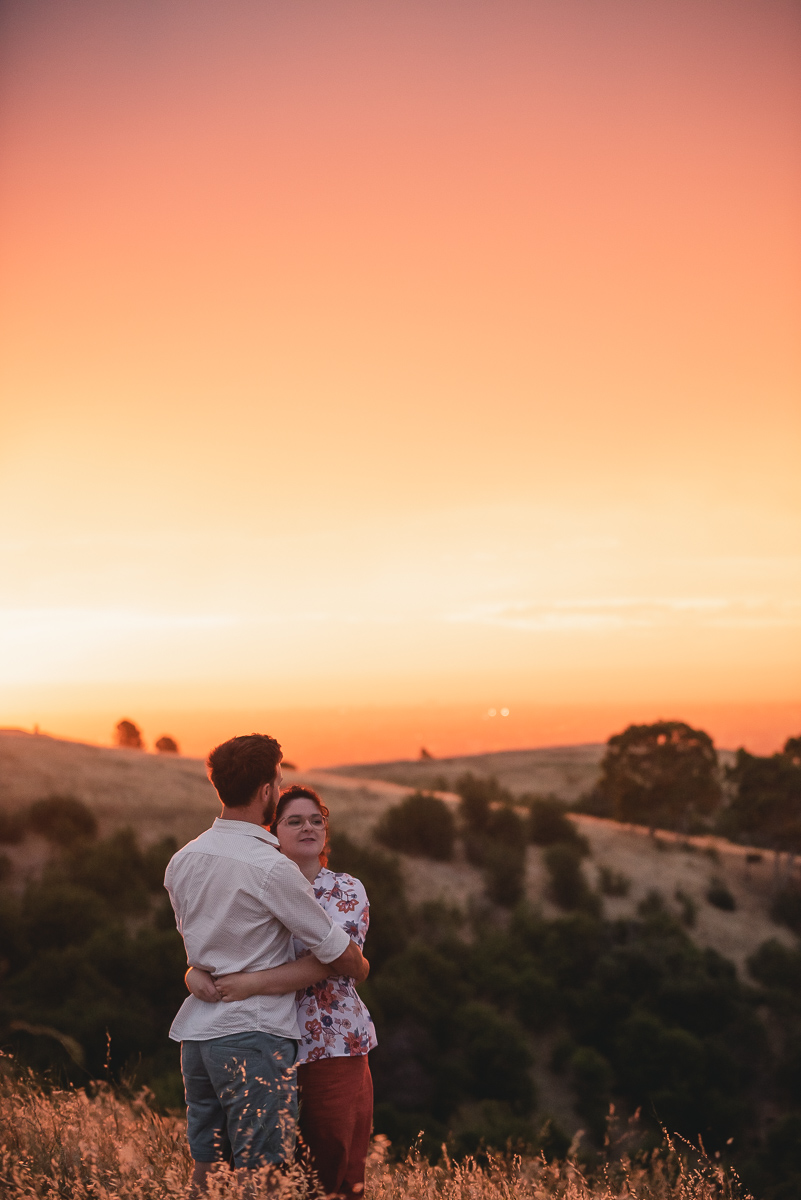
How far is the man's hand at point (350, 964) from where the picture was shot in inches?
124

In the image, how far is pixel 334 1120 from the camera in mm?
3207

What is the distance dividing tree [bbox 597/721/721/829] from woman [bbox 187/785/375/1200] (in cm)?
4090

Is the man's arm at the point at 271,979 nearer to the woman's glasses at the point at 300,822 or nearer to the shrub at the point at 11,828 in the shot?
the woman's glasses at the point at 300,822

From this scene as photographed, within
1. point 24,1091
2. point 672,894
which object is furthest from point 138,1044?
point 672,894

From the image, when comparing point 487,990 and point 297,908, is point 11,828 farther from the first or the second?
point 297,908

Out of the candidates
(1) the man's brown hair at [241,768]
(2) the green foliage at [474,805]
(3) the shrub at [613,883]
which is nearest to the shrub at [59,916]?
(2) the green foliage at [474,805]

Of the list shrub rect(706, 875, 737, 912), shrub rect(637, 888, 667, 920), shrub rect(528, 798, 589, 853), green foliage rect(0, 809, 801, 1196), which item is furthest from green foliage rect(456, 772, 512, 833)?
shrub rect(706, 875, 737, 912)

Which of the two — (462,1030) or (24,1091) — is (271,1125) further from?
(462,1030)

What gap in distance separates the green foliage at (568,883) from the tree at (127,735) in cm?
3298

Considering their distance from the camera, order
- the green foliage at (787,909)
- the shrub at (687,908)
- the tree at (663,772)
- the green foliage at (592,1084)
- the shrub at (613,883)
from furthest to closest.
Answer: the tree at (663,772) < the green foliage at (787,909) < the shrub at (613,883) < the shrub at (687,908) < the green foliage at (592,1084)

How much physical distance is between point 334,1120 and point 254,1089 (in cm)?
41

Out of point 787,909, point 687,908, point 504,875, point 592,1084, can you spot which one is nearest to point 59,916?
point 592,1084

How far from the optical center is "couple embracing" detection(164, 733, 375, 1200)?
9.95 ft

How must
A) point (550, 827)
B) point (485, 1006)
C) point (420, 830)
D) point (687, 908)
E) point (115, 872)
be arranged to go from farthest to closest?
Answer: point (550, 827) → point (420, 830) → point (687, 908) → point (115, 872) → point (485, 1006)
